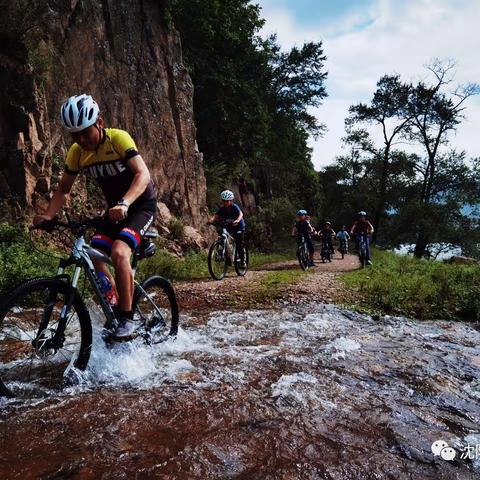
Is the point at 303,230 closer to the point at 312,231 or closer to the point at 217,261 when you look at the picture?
the point at 312,231

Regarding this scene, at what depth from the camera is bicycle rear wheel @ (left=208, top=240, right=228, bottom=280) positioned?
442 inches

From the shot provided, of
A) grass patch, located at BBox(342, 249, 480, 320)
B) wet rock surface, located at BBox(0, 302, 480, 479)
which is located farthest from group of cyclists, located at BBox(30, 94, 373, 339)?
grass patch, located at BBox(342, 249, 480, 320)

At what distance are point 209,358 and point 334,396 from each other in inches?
58.7

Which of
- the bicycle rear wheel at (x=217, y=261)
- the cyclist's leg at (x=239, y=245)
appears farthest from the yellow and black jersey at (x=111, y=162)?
the cyclist's leg at (x=239, y=245)

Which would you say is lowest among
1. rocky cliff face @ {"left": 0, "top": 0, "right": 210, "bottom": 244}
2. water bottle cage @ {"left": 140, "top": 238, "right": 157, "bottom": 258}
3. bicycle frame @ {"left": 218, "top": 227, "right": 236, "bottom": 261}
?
bicycle frame @ {"left": 218, "top": 227, "right": 236, "bottom": 261}

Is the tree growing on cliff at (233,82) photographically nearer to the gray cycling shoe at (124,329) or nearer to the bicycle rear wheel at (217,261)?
the bicycle rear wheel at (217,261)

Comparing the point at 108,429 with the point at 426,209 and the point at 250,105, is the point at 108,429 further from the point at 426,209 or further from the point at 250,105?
the point at 426,209

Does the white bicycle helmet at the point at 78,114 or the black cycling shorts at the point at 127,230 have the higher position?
the white bicycle helmet at the point at 78,114

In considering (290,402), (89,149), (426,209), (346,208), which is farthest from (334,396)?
(346,208)

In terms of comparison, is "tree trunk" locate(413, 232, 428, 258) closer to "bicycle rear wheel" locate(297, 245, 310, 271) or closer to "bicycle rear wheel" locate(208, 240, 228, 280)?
"bicycle rear wheel" locate(297, 245, 310, 271)

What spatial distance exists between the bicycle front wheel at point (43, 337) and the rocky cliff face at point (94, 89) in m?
7.55

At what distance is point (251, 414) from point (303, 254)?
12.5 meters

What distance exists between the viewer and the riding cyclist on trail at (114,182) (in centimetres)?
402

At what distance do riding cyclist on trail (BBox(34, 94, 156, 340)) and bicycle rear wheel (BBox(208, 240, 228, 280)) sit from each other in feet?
21.9
